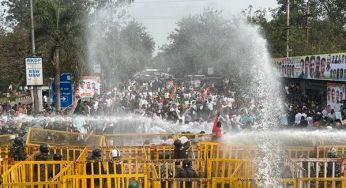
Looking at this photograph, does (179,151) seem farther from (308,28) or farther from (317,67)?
(308,28)

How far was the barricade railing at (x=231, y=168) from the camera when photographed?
9.89 m

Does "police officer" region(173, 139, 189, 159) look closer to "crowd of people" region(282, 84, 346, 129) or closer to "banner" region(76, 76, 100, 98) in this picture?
"crowd of people" region(282, 84, 346, 129)

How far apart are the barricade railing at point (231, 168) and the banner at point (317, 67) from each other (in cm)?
1148

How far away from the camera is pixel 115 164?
384 inches

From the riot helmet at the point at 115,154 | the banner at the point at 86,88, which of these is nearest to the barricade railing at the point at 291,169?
the riot helmet at the point at 115,154

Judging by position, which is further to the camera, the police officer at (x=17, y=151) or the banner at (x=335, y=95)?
the banner at (x=335, y=95)

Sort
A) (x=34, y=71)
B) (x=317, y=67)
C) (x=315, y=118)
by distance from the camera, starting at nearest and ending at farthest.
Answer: (x=315, y=118), (x=34, y=71), (x=317, y=67)

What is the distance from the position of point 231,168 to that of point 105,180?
296 cm

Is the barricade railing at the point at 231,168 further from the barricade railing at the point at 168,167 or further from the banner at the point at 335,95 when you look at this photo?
the banner at the point at 335,95

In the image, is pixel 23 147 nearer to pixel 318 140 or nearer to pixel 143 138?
pixel 143 138

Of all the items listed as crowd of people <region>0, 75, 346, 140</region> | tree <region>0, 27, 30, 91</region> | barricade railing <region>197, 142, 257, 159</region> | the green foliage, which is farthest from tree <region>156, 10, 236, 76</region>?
barricade railing <region>197, 142, 257, 159</region>

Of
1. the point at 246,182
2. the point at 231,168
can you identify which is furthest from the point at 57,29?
the point at 246,182

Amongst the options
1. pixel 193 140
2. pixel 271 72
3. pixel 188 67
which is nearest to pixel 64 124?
pixel 193 140

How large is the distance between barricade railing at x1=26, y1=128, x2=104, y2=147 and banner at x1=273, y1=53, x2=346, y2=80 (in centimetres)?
1122
